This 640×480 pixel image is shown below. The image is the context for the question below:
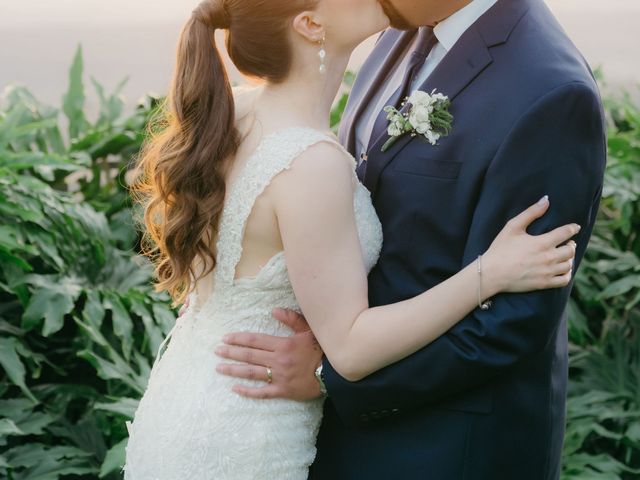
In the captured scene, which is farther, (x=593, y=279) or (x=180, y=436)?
(x=593, y=279)

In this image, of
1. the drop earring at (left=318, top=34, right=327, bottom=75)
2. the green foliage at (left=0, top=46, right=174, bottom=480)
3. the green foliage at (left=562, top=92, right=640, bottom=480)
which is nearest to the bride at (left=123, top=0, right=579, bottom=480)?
the drop earring at (left=318, top=34, right=327, bottom=75)

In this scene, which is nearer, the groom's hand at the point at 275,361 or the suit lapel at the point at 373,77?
the groom's hand at the point at 275,361

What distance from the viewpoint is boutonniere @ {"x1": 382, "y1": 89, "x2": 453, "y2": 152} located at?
2402 mm

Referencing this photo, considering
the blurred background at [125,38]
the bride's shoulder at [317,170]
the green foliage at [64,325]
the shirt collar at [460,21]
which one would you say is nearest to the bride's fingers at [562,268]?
the bride's shoulder at [317,170]

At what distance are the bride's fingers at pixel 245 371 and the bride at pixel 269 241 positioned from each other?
0.07 feet

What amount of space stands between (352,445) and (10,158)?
81.0 inches

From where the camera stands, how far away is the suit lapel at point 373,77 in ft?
9.61

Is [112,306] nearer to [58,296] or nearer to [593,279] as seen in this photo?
[58,296]

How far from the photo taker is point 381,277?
2539mm

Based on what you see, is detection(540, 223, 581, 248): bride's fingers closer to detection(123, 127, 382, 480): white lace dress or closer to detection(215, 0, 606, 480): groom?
detection(215, 0, 606, 480): groom

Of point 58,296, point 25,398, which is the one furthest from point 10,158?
point 25,398

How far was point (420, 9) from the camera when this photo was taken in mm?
2578

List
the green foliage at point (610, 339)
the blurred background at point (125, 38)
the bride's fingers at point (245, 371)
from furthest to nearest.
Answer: the blurred background at point (125, 38)
the green foliage at point (610, 339)
the bride's fingers at point (245, 371)

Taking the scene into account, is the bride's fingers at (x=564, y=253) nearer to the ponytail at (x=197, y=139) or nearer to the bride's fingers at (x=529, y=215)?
the bride's fingers at (x=529, y=215)
